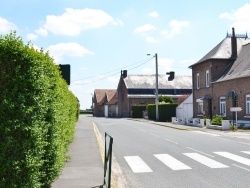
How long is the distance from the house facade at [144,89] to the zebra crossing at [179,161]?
57953 mm

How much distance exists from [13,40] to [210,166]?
7.96 metres

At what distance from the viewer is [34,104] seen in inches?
215

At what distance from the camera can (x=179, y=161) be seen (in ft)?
40.0

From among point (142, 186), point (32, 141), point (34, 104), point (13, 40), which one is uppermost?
point (13, 40)

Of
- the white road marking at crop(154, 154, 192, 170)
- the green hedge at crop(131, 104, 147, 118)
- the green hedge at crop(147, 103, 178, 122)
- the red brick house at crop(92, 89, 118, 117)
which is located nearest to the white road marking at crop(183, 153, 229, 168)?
the white road marking at crop(154, 154, 192, 170)

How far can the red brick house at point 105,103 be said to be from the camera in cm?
8688

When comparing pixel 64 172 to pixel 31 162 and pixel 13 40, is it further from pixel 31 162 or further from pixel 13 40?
pixel 13 40

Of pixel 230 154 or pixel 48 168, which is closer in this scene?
pixel 48 168

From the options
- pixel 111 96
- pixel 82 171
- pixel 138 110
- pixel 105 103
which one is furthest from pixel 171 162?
pixel 105 103

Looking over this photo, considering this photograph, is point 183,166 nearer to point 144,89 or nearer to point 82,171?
point 82,171

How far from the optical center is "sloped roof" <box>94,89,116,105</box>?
88438mm

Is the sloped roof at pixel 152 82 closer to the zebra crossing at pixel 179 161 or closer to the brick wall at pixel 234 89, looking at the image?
the brick wall at pixel 234 89

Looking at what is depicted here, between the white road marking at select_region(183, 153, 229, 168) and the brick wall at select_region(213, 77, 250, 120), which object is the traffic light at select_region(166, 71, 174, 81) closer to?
the brick wall at select_region(213, 77, 250, 120)

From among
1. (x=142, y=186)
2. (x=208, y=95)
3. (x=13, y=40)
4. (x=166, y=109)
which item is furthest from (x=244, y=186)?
(x=166, y=109)
